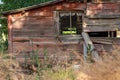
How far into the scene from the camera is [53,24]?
1805 cm

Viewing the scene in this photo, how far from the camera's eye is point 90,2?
18.3 metres

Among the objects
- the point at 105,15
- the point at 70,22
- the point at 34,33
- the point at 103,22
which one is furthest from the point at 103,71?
the point at 70,22

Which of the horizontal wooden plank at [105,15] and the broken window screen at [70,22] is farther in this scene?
the broken window screen at [70,22]

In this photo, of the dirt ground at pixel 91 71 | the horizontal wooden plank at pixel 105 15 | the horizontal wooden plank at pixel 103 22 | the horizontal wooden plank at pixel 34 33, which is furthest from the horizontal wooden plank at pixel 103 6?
the dirt ground at pixel 91 71

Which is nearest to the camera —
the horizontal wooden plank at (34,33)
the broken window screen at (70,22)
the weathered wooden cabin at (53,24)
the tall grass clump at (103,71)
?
the tall grass clump at (103,71)

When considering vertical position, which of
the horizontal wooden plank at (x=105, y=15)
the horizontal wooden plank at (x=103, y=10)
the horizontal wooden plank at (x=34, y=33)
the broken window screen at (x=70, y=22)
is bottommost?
the horizontal wooden plank at (x=34, y=33)

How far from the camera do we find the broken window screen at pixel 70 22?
18375 millimetres

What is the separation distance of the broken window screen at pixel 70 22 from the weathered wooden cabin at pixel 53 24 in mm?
260

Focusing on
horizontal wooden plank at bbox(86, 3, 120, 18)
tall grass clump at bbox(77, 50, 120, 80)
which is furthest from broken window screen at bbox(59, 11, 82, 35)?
tall grass clump at bbox(77, 50, 120, 80)

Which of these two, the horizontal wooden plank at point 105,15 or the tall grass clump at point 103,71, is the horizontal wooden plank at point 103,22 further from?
the tall grass clump at point 103,71

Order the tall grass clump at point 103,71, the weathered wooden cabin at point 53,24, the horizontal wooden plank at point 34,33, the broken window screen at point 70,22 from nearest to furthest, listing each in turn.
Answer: the tall grass clump at point 103,71 < the weathered wooden cabin at point 53,24 < the horizontal wooden plank at point 34,33 < the broken window screen at point 70,22

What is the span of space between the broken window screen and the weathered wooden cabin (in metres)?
0.26

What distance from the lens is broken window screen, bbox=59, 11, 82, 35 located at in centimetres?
1838

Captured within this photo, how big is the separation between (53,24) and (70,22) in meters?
1.07
